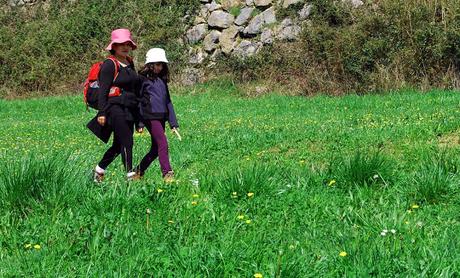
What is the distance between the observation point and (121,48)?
6.72m

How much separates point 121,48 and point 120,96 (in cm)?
55

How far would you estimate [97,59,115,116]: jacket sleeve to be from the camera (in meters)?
6.57

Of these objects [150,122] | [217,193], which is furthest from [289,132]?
[217,193]

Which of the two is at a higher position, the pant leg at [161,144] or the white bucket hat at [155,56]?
the white bucket hat at [155,56]

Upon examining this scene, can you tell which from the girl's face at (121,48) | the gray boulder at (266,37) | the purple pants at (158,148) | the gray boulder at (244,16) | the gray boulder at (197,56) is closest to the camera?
the girl's face at (121,48)

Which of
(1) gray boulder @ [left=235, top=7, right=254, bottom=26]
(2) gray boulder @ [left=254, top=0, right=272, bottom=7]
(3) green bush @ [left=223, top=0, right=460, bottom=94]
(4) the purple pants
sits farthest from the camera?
(1) gray boulder @ [left=235, top=7, right=254, bottom=26]

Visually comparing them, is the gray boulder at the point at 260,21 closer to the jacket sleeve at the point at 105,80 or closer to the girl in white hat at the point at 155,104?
the girl in white hat at the point at 155,104

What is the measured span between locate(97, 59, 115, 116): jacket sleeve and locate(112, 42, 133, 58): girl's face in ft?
0.58

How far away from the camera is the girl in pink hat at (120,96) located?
21.7ft

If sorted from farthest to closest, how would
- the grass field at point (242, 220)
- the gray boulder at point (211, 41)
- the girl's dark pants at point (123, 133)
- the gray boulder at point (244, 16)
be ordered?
the gray boulder at point (211, 41), the gray boulder at point (244, 16), the girl's dark pants at point (123, 133), the grass field at point (242, 220)

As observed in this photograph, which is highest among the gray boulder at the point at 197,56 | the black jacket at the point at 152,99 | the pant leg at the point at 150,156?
the black jacket at the point at 152,99

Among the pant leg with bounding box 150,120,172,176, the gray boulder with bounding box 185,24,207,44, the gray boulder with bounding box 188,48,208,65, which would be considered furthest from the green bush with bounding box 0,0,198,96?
the pant leg with bounding box 150,120,172,176

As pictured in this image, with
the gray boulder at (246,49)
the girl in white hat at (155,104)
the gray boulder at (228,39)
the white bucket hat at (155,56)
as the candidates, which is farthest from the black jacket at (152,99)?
the gray boulder at (228,39)

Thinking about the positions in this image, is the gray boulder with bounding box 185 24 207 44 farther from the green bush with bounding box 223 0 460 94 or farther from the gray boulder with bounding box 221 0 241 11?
the green bush with bounding box 223 0 460 94
